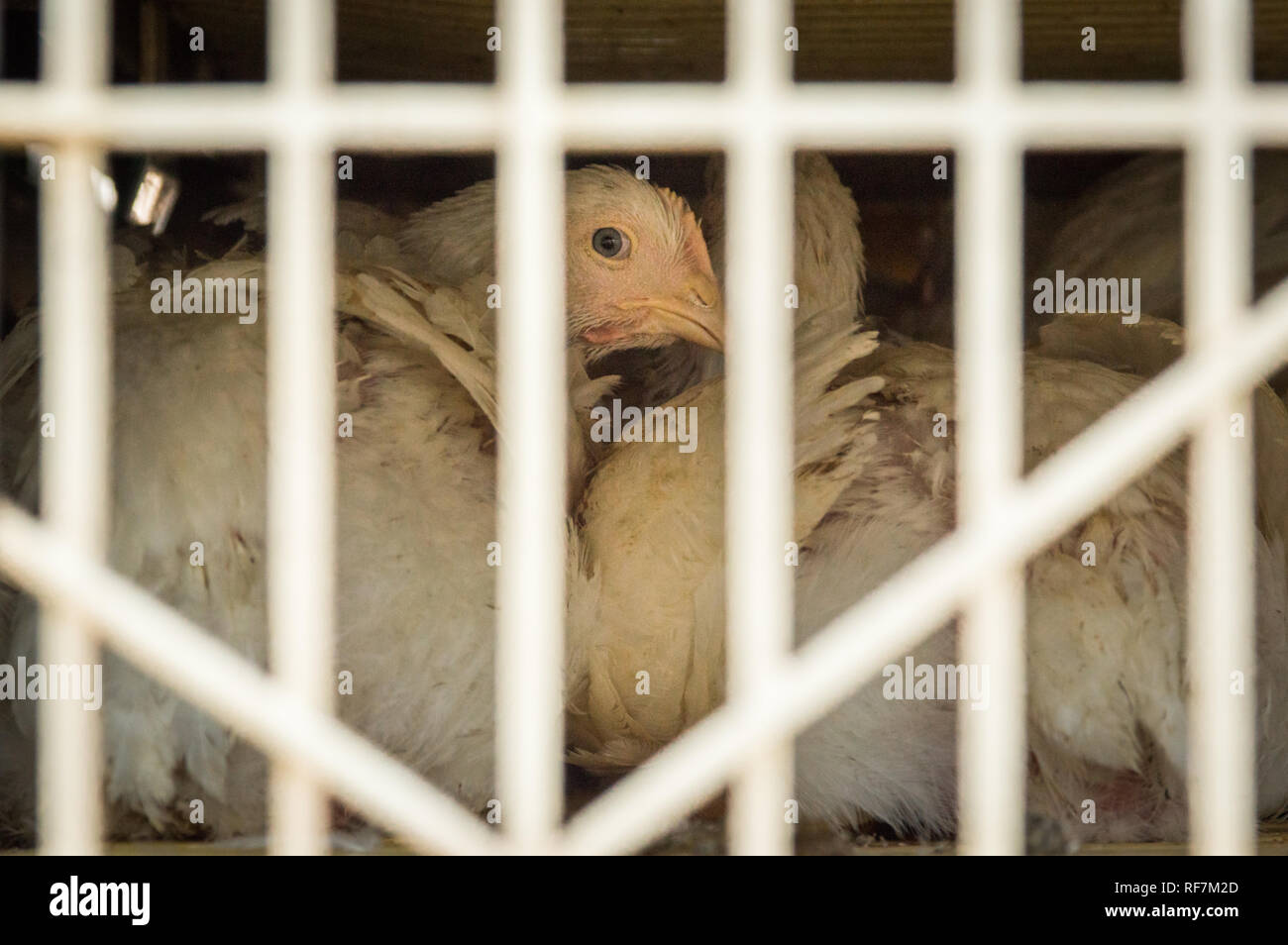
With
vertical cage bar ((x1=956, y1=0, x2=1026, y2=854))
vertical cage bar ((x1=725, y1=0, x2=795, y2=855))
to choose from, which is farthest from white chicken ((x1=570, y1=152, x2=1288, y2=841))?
vertical cage bar ((x1=725, y1=0, x2=795, y2=855))

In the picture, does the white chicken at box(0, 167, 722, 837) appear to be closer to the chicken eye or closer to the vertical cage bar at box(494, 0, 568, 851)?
the chicken eye

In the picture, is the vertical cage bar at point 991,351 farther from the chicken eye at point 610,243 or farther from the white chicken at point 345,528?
the chicken eye at point 610,243

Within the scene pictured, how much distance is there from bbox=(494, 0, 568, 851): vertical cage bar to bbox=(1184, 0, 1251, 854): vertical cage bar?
100 cm

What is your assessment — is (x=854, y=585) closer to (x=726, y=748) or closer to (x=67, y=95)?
(x=726, y=748)

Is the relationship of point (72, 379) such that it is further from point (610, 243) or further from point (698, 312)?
point (698, 312)

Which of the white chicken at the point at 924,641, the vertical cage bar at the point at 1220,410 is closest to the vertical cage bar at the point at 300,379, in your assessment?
the white chicken at the point at 924,641

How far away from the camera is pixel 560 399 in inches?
75.3

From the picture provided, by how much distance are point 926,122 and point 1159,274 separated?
238 centimetres

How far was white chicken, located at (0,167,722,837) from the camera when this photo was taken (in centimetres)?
252

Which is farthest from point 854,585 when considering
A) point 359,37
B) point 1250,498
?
point 359,37

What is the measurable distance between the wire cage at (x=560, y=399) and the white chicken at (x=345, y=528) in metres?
0.59

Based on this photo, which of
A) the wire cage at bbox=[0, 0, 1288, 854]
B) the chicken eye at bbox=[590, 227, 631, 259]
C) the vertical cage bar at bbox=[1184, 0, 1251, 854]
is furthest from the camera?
the chicken eye at bbox=[590, 227, 631, 259]
